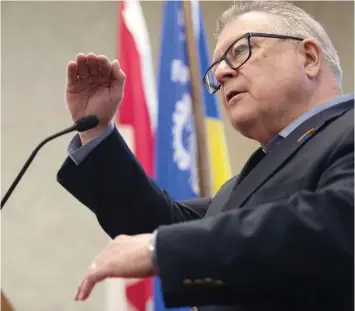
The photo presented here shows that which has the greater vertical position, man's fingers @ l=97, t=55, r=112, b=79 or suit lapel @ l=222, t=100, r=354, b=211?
man's fingers @ l=97, t=55, r=112, b=79

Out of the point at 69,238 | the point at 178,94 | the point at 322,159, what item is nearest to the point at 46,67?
the point at 69,238

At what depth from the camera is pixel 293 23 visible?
1.08 metres

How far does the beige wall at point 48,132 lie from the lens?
231 centimetres

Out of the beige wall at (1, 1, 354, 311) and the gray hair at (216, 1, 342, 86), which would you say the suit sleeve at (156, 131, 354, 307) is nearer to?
the gray hair at (216, 1, 342, 86)

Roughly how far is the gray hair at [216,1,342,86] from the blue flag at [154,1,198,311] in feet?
2.24

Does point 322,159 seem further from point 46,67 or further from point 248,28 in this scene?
point 46,67

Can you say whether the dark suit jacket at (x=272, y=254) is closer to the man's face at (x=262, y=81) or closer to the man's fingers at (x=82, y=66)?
the man's face at (x=262, y=81)

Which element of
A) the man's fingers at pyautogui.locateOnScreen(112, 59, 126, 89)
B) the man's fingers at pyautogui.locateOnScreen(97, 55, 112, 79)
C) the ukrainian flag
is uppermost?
the man's fingers at pyautogui.locateOnScreen(97, 55, 112, 79)

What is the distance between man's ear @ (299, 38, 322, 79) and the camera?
1.06 metres

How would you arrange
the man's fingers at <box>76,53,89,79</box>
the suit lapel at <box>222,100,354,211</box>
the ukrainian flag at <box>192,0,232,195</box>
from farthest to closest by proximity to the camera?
the ukrainian flag at <box>192,0,232,195</box> → the man's fingers at <box>76,53,89,79</box> → the suit lapel at <box>222,100,354,211</box>

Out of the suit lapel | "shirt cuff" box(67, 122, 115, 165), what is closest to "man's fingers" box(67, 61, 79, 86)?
"shirt cuff" box(67, 122, 115, 165)

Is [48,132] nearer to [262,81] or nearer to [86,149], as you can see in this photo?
[86,149]

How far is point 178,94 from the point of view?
1.83m

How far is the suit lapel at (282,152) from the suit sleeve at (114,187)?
0.75 ft
